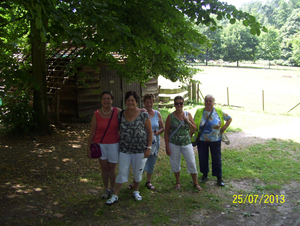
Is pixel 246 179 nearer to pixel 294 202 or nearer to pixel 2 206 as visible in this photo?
pixel 294 202

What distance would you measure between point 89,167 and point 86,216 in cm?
251

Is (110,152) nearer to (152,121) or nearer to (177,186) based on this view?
(152,121)

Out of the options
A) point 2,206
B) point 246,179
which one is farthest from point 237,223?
point 2,206

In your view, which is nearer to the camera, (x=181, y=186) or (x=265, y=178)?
(x=181, y=186)

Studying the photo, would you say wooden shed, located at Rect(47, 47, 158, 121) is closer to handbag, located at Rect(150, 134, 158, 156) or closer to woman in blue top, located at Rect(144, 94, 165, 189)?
woman in blue top, located at Rect(144, 94, 165, 189)

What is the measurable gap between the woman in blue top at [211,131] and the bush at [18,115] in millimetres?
5628

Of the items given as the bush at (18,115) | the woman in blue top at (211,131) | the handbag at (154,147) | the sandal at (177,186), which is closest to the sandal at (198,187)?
the sandal at (177,186)

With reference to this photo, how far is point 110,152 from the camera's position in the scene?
4.51 metres

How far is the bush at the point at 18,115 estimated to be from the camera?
869 cm

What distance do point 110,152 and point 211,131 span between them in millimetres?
2074

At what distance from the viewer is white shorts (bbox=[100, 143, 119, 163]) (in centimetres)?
450

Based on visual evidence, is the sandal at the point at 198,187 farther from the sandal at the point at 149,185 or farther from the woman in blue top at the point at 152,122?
the woman in blue top at the point at 152,122

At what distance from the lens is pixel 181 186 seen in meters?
5.52

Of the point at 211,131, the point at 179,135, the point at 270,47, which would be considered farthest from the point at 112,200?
→ the point at 270,47
